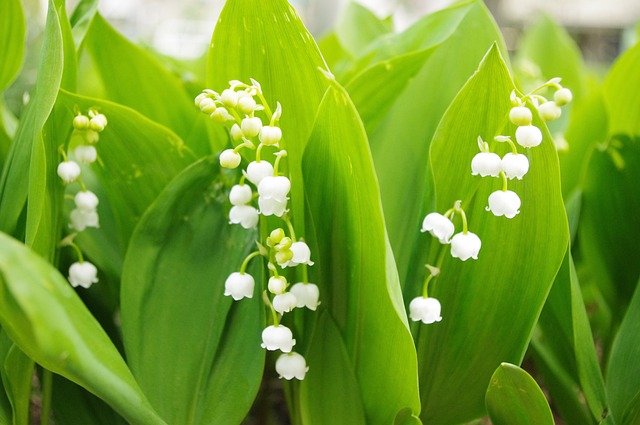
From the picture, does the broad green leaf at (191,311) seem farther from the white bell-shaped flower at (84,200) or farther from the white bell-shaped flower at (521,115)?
the white bell-shaped flower at (521,115)

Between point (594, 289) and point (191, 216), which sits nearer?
point (191, 216)

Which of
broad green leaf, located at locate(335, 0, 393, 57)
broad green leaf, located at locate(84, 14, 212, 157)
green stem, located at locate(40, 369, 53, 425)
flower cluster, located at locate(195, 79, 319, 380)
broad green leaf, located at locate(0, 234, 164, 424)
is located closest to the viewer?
broad green leaf, located at locate(0, 234, 164, 424)

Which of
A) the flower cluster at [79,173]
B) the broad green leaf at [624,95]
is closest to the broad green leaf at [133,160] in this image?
the flower cluster at [79,173]

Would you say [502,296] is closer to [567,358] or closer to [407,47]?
[567,358]

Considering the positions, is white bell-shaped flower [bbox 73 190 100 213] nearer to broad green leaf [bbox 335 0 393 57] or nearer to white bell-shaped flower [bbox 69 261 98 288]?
white bell-shaped flower [bbox 69 261 98 288]

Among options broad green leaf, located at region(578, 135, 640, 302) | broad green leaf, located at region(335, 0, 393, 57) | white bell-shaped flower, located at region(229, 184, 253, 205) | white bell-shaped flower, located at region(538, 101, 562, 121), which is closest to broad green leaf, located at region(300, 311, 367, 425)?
white bell-shaped flower, located at region(229, 184, 253, 205)

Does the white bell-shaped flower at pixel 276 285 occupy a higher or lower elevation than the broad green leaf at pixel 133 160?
lower

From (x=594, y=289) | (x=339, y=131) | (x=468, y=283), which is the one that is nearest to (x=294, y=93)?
(x=339, y=131)
